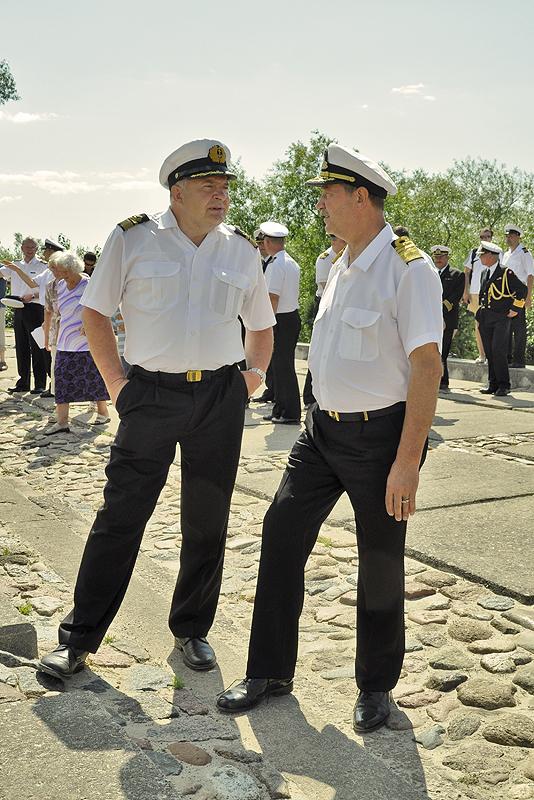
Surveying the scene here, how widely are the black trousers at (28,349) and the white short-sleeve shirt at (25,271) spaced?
0.89 feet

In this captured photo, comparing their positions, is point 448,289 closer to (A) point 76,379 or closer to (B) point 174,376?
(A) point 76,379

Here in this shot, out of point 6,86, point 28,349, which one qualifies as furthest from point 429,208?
point 28,349

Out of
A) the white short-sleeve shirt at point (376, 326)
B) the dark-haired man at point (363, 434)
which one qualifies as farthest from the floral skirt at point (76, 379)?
the white short-sleeve shirt at point (376, 326)

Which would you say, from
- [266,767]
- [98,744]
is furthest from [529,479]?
[98,744]

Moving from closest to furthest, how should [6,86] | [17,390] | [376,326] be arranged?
→ [376,326] → [17,390] → [6,86]

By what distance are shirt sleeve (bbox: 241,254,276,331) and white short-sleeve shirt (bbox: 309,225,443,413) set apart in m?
0.75

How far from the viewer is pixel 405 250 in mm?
3213

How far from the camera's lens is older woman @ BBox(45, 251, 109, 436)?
9805 millimetres

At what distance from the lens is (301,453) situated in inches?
140

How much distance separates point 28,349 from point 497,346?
6.28 meters

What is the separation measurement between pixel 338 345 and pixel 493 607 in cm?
180

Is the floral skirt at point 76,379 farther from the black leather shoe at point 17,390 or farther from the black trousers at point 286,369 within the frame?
the black leather shoe at point 17,390

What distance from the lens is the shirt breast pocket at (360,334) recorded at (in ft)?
10.6

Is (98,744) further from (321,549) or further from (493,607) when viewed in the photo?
(321,549)
